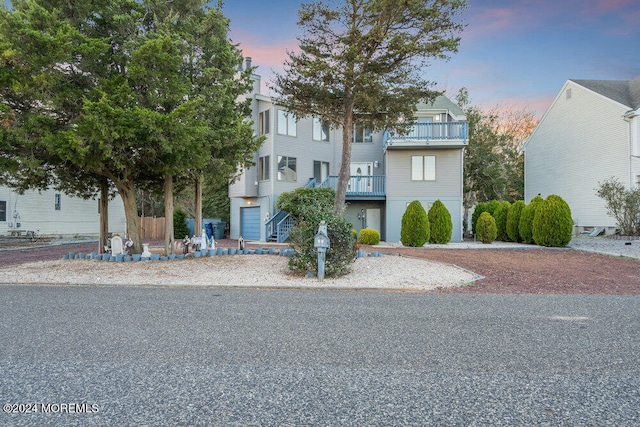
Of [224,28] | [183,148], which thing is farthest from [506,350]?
[224,28]

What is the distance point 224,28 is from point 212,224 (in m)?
14.0

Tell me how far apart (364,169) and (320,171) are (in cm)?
246

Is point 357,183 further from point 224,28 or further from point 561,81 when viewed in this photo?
point 561,81

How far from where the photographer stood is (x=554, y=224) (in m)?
17.1

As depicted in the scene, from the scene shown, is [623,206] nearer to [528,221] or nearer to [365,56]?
[528,221]

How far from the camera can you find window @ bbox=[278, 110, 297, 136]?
21.3 m

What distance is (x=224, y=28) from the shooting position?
1213cm

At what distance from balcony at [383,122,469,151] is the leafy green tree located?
4.19m

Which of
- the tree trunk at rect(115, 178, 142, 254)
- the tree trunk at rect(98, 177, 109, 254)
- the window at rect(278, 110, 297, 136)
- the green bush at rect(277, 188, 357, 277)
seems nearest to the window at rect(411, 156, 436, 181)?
the window at rect(278, 110, 297, 136)

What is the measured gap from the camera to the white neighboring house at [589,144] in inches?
807

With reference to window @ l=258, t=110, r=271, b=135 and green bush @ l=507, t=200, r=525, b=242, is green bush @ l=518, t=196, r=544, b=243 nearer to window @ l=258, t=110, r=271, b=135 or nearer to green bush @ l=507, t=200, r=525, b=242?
green bush @ l=507, t=200, r=525, b=242

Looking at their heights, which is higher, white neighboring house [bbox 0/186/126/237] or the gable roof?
the gable roof

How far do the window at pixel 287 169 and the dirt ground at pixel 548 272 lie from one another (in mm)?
9875

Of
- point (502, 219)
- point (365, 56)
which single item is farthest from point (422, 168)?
point (365, 56)
